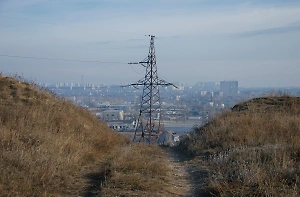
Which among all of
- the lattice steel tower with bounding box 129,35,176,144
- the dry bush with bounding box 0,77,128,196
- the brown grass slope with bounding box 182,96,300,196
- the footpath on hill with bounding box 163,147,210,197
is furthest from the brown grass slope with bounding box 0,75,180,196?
the lattice steel tower with bounding box 129,35,176,144

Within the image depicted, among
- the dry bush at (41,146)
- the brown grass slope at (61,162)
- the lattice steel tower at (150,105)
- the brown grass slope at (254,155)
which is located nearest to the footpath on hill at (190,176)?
the brown grass slope at (254,155)

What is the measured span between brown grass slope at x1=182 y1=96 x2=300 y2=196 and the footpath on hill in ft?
0.74

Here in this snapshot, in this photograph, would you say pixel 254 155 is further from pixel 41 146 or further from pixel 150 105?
pixel 150 105

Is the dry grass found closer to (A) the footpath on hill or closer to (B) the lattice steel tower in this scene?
(A) the footpath on hill

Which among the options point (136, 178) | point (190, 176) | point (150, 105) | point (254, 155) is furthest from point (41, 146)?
point (150, 105)

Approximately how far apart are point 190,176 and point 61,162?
121 inches

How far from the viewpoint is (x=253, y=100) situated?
66.1ft

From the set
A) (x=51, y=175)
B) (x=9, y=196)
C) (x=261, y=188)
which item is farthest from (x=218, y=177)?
(x=9, y=196)

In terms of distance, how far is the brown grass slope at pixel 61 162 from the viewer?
6699mm

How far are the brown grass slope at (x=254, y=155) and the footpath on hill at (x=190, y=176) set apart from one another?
0.23 m

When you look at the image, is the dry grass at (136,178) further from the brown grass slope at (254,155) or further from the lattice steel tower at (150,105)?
the lattice steel tower at (150,105)

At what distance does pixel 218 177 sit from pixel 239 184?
857 mm

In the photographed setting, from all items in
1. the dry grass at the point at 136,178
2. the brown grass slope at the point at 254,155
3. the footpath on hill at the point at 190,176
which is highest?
the brown grass slope at the point at 254,155

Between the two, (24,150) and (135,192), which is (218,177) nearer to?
(135,192)
